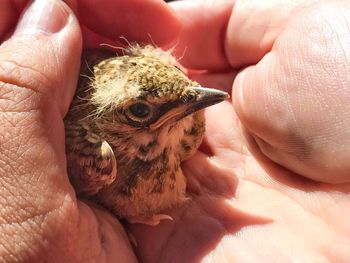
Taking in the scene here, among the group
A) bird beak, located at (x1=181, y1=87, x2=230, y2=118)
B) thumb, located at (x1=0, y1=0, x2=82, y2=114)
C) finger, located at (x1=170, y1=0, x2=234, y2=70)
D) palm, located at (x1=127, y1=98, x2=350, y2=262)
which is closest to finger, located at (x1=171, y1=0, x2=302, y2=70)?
finger, located at (x1=170, y1=0, x2=234, y2=70)

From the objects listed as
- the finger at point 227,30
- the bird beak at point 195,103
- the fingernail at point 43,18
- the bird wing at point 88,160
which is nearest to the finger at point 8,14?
the fingernail at point 43,18

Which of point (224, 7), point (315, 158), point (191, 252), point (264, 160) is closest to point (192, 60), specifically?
point (224, 7)

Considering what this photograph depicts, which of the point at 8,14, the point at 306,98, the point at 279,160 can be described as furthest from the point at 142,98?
the point at 279,160

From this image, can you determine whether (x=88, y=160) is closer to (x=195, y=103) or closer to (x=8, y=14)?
(x=195, y=103)

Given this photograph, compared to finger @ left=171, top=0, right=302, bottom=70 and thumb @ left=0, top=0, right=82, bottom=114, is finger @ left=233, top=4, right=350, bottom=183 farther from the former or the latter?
thumb @ left=0, top=0, right=82, bottom=114

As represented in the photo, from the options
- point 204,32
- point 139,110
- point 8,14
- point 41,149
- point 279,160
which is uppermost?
point 8,14

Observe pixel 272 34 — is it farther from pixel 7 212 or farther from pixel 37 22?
pixel 7 212
